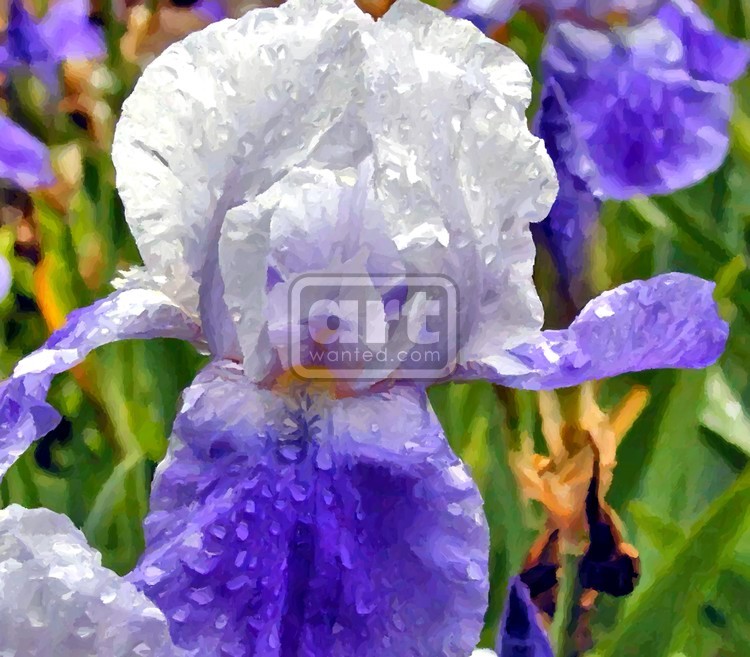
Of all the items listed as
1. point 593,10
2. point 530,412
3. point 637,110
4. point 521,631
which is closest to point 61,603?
point 521,631

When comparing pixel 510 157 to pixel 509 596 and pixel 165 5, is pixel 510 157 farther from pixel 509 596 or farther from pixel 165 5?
pixel 165 5

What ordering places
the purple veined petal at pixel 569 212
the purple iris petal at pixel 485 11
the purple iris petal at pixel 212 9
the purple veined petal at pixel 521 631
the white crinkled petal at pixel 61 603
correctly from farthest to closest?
the purple iris petal at pixel 212 9 → the purple iris petal at pixel 485 11 → the purple veined petal at pixel 569 212 → the purple veined petal at pixel 521 631 → the white crinkled petal at pixel 61 603

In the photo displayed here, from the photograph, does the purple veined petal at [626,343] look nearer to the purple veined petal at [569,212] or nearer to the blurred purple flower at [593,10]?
the purple veined petal at [569,212]

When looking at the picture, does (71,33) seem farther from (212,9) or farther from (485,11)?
(485,11)

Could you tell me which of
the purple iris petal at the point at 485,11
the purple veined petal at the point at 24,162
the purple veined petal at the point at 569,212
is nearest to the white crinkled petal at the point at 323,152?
the purple veined petal at the point at 569,212

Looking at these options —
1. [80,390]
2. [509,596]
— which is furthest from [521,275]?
[80,390]

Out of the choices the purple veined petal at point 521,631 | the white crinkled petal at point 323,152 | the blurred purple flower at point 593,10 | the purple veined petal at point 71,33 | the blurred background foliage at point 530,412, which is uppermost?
the white crinkled petal at point 323,152

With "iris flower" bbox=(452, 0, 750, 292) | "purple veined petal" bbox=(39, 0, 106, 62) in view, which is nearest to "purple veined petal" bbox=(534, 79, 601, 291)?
"iris flower" bbox=(452, 0, 750, 292)
